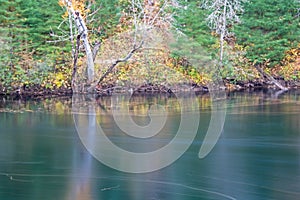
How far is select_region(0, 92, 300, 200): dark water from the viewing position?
7055 mm

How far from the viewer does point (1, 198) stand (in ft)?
22.1

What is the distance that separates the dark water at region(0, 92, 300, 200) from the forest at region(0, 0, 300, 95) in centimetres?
430

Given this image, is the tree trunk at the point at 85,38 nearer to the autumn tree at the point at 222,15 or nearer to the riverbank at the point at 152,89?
the riverbank at the point at 152,89

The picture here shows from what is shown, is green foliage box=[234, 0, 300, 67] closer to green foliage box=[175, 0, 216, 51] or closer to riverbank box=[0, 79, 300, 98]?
riverbank box=[0, 79, 300, 98]

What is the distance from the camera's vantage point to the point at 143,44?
17.6 m

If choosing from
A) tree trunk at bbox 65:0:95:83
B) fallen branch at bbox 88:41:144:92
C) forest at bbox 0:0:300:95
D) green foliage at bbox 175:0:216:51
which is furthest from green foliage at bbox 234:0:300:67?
tree trunk at bbox 65:0:95:83

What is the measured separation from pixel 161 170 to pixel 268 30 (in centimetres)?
1318

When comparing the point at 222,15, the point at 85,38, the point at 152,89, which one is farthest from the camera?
the point at 222,15

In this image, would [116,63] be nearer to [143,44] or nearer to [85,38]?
[143,44]

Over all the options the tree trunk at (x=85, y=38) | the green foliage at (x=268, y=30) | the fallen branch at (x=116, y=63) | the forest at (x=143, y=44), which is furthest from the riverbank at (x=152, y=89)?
the green foliage at (x=268, y=30)

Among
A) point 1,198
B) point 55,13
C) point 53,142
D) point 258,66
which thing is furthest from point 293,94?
point 1,198

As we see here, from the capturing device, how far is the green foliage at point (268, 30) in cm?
1981

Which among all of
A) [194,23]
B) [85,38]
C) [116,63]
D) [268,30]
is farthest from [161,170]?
[268,30]

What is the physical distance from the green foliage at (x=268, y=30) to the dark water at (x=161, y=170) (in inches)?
269
